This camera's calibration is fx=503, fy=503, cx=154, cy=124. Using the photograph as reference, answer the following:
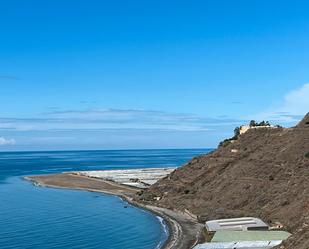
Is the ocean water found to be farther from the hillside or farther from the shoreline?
the hillside

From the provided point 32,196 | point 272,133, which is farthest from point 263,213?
point 32,196

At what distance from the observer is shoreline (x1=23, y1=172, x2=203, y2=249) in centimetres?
7938

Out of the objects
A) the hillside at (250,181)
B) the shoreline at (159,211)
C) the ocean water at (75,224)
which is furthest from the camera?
the hillside at (250,181)

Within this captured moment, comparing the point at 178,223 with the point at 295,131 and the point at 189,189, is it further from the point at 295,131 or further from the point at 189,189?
the point at 295,131

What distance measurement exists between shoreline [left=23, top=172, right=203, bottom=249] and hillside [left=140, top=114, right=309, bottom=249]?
11.4 ft

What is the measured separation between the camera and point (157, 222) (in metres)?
96.6

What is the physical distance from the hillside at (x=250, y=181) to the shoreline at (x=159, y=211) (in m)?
3.46

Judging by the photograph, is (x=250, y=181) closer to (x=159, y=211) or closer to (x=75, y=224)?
(x=159, y=211)

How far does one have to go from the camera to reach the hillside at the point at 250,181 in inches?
3550

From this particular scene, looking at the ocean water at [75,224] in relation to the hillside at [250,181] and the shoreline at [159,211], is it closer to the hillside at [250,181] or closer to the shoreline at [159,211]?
the shoreline at [159,211]

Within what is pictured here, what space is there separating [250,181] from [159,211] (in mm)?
20478

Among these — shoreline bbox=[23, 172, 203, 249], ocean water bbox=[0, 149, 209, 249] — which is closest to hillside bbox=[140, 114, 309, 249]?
shoreline bbox=[23, 172, 203, 249]

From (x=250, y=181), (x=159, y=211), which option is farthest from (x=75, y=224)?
(x=250, y=181)

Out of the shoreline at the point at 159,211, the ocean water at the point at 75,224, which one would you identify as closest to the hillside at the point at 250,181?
the shoreline at the point at 159,211
